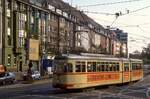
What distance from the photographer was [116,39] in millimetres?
160375

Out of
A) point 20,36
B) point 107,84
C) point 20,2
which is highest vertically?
point 20,2

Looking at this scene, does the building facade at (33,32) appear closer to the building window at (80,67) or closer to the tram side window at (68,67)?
the building window at (80,67)

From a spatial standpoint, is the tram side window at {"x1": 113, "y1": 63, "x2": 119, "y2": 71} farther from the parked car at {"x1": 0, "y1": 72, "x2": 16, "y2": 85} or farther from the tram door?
the parked car at {"x1": 0, "y1": 72, "x2": 16, "y2": 85}

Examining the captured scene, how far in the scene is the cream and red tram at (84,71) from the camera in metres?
32.8

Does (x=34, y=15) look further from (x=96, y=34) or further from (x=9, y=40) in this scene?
(x=96, y=34)

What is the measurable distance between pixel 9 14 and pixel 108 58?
38732 mm

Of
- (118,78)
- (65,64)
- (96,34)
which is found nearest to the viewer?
(65,64)

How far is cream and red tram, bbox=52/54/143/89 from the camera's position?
3278cm

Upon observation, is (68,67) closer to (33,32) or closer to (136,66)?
(136,66)

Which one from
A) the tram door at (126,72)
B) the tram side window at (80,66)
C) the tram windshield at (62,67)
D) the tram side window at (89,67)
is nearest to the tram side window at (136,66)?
the tram door at (126,72)

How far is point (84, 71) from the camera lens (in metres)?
34.0

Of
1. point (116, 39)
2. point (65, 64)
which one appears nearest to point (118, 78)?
point (65, 64)

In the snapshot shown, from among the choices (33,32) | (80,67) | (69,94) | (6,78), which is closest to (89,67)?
(80,67)

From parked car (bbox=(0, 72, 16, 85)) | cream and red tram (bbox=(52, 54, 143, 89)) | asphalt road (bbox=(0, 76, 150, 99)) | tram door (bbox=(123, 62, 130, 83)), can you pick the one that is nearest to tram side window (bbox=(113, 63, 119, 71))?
cream and red tram (bbox=(52, 54, 143, 89))
